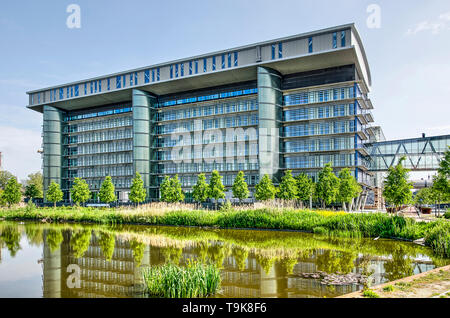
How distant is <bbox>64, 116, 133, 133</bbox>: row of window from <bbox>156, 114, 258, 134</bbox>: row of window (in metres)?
7.00

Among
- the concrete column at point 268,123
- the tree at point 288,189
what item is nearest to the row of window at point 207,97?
the concrete column at point 268,123

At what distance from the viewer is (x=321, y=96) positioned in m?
42.6

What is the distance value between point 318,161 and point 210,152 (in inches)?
600

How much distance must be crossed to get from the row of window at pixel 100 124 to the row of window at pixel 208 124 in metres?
7.00

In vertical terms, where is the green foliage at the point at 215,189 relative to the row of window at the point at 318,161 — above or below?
below

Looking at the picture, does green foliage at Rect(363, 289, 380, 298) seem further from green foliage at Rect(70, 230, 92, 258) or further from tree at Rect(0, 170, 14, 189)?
tree at Rect(0, 170, 14, 189)

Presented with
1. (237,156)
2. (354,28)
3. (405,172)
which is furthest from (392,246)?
(237,156)

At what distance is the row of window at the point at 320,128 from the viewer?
135ft

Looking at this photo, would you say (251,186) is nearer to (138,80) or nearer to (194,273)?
(138,80)

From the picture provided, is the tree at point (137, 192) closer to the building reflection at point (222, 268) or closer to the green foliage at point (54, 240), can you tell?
the green foliage at point (54, 240)

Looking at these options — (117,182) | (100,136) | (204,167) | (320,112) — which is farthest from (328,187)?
(100,136)

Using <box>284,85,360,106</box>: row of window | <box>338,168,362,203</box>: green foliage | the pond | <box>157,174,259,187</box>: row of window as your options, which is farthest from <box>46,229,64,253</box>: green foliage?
<box>284,85,360,106</box>: row of window

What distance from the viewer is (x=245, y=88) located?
47375 mm

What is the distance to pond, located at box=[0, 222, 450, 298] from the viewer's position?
9.18 meters
